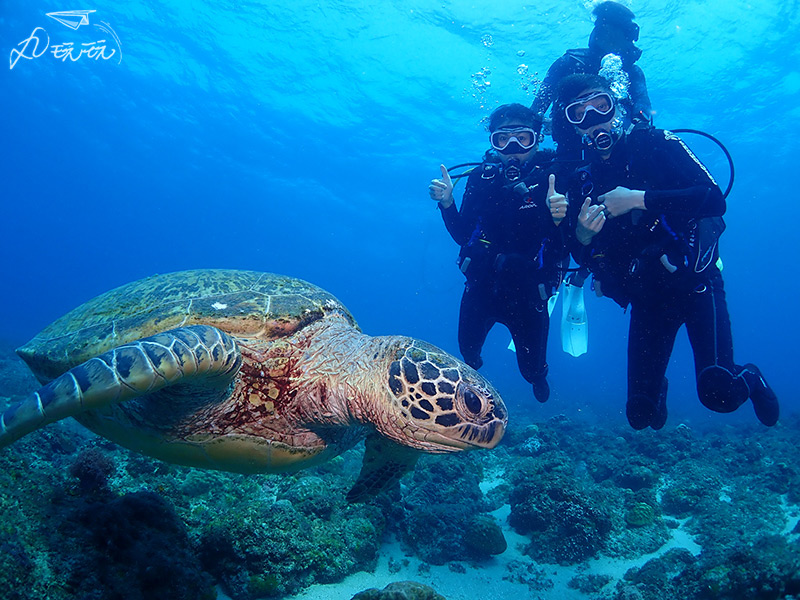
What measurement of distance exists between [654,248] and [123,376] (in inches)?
207

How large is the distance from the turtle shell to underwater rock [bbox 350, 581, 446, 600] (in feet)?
6.23

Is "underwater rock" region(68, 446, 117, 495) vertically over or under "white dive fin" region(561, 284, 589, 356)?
under

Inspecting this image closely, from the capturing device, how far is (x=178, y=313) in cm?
329

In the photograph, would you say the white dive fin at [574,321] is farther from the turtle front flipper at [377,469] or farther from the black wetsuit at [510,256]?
the turtle front flipper at [377,469]

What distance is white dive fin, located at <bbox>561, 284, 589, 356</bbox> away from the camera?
23.2ft

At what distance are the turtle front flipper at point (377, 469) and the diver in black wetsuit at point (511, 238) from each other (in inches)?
112

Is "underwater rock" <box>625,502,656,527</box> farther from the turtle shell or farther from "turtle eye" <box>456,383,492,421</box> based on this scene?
the turtle shell

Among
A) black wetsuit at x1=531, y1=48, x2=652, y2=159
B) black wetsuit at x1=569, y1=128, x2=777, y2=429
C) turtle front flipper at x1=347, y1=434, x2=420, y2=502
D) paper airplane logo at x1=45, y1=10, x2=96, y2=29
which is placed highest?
paper airplane logo at x1=45, y1=10, x2=96, y2=29

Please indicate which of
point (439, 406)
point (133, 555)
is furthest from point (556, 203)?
point (133, 555)

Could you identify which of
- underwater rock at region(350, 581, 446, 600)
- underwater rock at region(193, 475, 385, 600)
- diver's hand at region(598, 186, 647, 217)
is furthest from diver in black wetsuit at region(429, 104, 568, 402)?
underwater rock at region(350, 581, 446, 600)

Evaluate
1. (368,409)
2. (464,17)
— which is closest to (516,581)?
(368,409)

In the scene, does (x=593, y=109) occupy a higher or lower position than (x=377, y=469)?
higher

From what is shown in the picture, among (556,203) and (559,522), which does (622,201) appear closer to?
(556,203)

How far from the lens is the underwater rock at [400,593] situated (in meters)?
2.45
